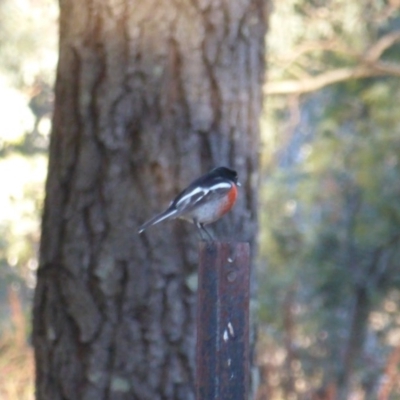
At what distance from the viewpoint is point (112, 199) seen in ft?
11.0

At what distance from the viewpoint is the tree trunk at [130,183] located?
130 inches

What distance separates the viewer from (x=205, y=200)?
3070 millimetres

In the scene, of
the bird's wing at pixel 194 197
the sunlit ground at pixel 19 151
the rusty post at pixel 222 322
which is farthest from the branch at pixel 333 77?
the rusty post at pixel 222 322

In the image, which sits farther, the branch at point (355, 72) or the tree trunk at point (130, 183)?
the branch at point (355, 72)

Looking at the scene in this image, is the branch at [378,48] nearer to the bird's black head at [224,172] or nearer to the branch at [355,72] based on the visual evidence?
the branch at [355,72]

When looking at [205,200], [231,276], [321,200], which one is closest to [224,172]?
[205,200]

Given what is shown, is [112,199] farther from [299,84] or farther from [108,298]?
[299,84]

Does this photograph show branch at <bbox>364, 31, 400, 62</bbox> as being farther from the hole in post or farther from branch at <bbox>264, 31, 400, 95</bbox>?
the hole in post

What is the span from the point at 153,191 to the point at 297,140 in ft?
44.6

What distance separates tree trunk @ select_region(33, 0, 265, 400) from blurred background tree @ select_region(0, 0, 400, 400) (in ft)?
11.6

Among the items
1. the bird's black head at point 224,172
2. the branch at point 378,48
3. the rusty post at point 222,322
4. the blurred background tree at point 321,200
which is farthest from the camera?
the branch at point 378,48

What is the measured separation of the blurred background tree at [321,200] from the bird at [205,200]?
3.78 metres

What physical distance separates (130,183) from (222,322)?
145 cm

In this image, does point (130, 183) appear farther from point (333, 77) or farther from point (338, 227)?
point (338, 227)
